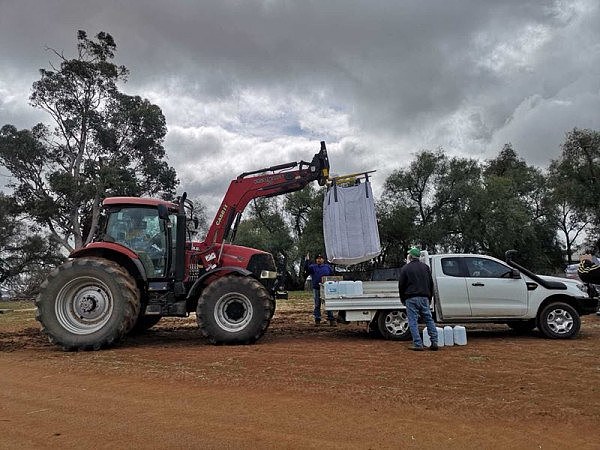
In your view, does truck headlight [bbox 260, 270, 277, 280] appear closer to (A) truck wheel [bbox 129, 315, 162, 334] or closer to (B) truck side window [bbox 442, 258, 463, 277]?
(A) truck wheel [bbox 129, 315, 162, 334]

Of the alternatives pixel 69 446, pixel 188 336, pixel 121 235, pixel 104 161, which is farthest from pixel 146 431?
pixel 104 161

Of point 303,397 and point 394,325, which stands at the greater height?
point 394,325

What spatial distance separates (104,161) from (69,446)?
110 ft

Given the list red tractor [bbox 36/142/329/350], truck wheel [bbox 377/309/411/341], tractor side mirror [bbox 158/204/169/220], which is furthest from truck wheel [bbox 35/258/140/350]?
truck wheel [bbox 377/309/411/341]

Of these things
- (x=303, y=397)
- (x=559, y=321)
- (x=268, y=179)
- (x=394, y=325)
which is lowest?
(x=303, y=397)

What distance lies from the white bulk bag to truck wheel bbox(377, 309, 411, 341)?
1.25 m

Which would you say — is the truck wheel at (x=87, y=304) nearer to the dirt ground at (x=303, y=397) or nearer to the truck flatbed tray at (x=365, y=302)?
the dirt ground at (x=303, y=397)

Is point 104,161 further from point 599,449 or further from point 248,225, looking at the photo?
point 599,449

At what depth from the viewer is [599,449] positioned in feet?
13.4

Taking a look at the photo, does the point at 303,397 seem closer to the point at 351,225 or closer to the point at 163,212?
the point at 163,212

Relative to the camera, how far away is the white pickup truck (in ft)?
32.8

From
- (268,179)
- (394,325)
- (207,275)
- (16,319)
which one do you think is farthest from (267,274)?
(16,319)

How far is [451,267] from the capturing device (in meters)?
10.3

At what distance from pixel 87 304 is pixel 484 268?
7.77 meters
